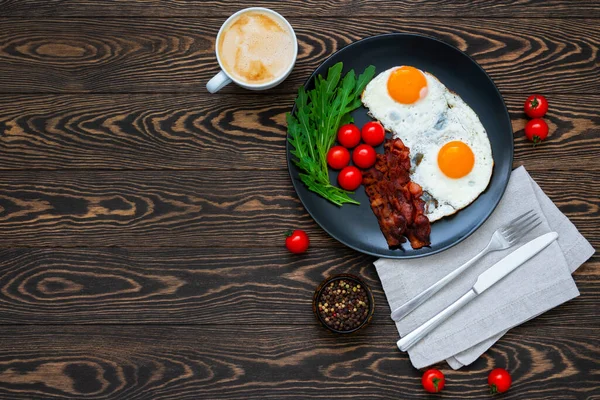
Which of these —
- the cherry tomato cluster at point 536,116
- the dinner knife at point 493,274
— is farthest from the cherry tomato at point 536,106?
the dinner knife at point 493,274

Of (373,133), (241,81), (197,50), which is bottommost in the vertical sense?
(373,133)

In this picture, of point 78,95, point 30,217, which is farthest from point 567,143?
point 30,217

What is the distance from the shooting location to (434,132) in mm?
2188

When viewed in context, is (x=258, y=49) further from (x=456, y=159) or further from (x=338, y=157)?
(x=456, y=159)

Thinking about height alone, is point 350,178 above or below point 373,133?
below

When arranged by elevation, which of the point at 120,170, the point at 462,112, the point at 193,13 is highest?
the point at 193,13

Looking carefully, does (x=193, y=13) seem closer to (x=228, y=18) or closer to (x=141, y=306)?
(x=228, y=18)

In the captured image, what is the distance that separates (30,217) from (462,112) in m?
1.67

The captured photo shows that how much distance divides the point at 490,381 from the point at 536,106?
3.35 ft

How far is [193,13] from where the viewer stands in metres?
2.34

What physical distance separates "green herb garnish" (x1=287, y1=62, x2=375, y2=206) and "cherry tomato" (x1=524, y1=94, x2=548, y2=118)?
1.97ft

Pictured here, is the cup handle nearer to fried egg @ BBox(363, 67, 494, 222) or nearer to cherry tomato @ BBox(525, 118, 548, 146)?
fried egg @ BBox(363, 67, 494, 222)

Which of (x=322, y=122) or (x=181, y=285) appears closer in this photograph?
(x=322, y=122)

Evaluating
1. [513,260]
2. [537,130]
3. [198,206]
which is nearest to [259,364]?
[198,206]
